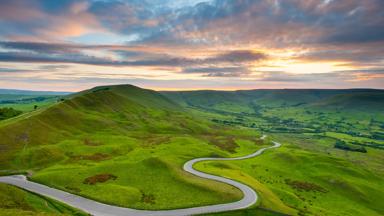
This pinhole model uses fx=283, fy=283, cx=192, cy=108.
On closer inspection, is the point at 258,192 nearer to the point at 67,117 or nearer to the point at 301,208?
the point at 301,208

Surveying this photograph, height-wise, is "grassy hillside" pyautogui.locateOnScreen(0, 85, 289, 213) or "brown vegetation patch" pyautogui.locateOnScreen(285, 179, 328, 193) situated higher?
"grassy hillside" pyautogui.locateOnScreen(0, 85, 289, 213)

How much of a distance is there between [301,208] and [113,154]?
75875mm

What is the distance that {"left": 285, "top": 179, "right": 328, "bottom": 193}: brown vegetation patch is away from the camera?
10575 cm

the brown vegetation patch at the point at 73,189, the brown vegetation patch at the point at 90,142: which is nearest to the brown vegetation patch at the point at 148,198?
the brown vegetation patch at the point at 73,189

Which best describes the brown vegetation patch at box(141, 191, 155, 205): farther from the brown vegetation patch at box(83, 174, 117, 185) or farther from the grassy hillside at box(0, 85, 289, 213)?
the brown vegetation patch at box(83, 174, 117, 185)

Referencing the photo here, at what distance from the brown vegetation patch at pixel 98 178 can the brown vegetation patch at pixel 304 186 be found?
65.9 m

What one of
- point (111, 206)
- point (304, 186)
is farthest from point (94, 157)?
point (304, 186)

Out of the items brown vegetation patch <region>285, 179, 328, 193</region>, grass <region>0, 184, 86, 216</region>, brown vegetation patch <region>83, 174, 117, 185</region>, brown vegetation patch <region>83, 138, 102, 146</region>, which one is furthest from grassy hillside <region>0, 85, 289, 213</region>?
brown vegetation patch <region>285, 179, 328, 193</region>

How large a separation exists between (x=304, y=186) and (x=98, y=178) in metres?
75.5

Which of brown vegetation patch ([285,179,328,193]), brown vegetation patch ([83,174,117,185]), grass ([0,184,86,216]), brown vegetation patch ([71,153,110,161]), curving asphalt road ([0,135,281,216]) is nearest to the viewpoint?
grass ([0,184,86,216])

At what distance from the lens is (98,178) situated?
79.1 m

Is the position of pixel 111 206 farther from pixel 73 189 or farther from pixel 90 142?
pixel 90 142

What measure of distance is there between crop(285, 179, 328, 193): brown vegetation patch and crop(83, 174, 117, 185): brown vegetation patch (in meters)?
65.9

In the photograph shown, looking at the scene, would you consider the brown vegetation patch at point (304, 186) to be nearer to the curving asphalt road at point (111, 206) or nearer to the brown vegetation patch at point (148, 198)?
the curving asphalt road at point (111, 206)
